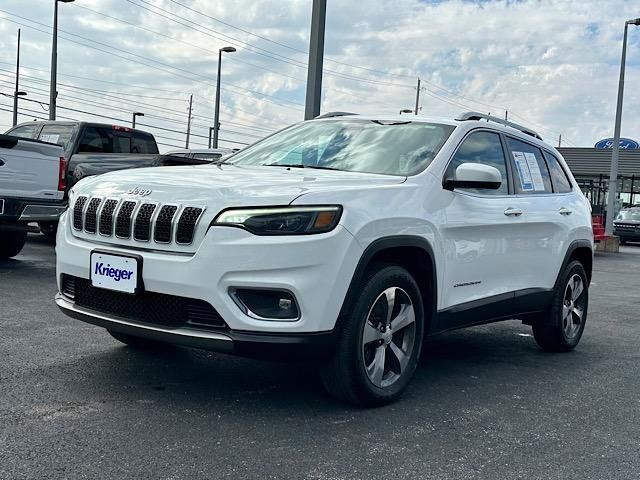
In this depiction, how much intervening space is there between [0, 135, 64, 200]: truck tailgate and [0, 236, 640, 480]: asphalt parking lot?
10.0 feet

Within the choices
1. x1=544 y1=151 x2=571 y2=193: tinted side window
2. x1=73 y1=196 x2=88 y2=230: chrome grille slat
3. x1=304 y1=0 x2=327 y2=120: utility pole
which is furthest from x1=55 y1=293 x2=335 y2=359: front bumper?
x1=304 y1=0 x2=327 y2=120: utility pole

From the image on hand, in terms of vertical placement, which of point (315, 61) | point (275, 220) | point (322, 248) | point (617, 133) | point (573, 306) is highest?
point (617, 133)

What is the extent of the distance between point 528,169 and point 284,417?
301 cm

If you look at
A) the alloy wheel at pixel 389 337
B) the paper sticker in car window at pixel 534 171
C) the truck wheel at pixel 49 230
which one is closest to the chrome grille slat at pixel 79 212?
the alloy wheel at pixel 389 337

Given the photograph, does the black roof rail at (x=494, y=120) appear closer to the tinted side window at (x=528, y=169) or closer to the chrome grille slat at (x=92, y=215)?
the tinted side window at (x=528, y=169)

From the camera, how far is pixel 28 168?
28.1ft

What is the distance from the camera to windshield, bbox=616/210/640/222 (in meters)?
27.4

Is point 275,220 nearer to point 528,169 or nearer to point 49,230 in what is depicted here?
point 528,169

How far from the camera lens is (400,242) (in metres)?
4.10

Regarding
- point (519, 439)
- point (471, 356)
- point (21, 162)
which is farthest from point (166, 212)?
point (21, 162)

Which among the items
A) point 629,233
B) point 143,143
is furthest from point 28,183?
point 629,233

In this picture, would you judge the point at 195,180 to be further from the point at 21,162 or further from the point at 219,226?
the point at 21,162

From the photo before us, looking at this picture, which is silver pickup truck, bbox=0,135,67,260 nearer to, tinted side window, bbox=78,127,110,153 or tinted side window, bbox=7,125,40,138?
tinted side window, bbox=78,127,110,153

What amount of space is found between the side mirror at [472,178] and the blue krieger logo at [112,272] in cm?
198
